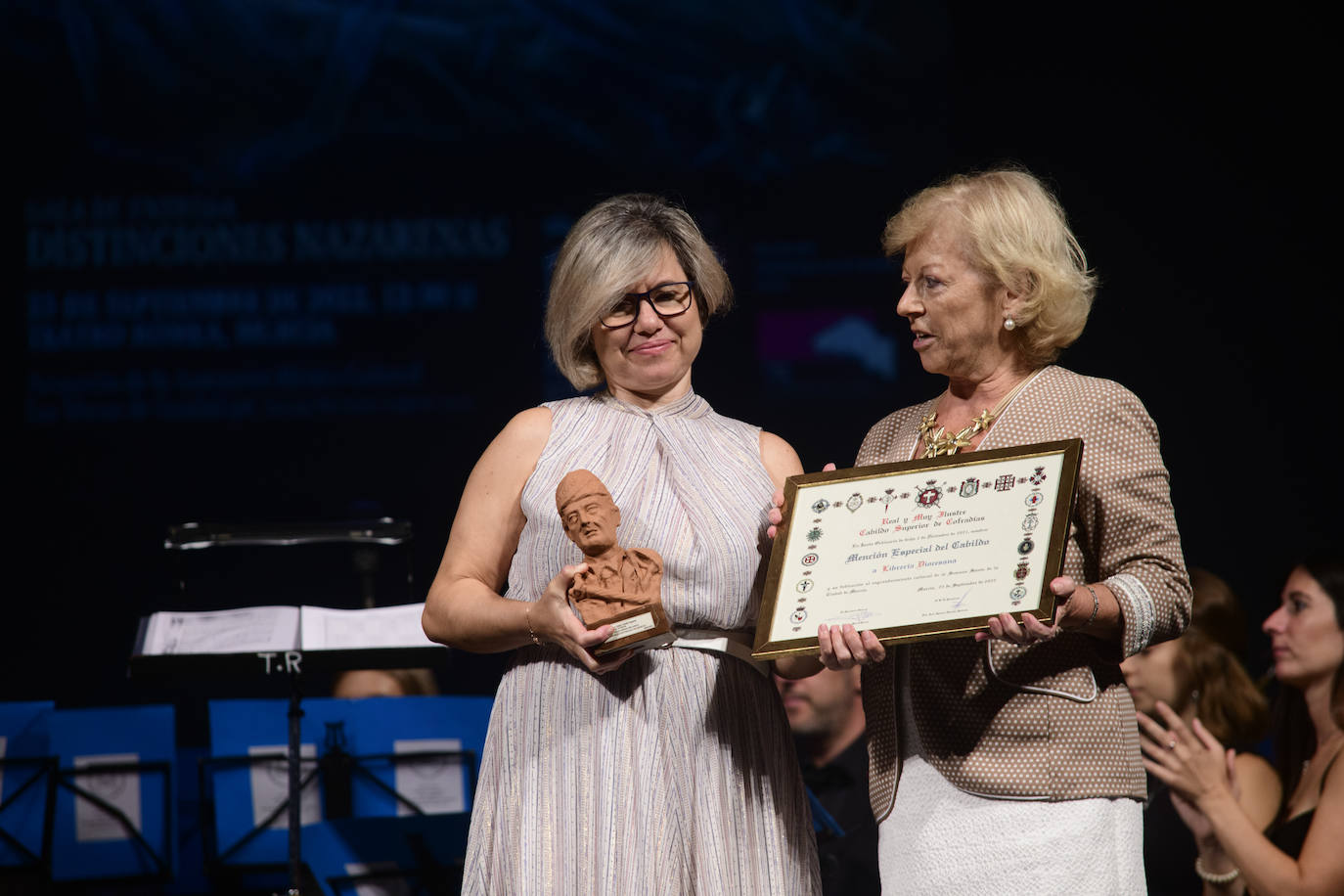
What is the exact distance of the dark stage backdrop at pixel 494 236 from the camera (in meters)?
4.97

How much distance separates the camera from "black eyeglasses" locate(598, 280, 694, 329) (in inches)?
89.8

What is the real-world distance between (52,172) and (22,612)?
161 centimetres

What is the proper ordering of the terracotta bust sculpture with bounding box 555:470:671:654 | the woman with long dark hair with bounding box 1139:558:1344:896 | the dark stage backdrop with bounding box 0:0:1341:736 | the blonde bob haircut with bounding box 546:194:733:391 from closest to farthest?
the terracotta bust sculpture with bounding box 555:470:671:654 < the blonde bob haircut with bounding box 546:194:733:391 < the woman with long dark hair with bounding box 1139:558:1344:896 < the dark stage backdrop with bounding box 0:0:1341:736

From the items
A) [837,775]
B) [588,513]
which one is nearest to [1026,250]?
[588,513]

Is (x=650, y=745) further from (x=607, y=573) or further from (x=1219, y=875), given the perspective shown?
(x=1219, y=875)

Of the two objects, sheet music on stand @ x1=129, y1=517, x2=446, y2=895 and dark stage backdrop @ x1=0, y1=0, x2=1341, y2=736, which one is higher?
dark stage backdrop @ x1=0, y1=0, x2=1341, y2=736

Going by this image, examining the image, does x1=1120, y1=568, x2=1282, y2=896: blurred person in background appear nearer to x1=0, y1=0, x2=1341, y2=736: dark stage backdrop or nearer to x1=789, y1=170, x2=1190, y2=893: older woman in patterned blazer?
x1=0, y1=0, x2=1341, y2=736: dark stage backdrop

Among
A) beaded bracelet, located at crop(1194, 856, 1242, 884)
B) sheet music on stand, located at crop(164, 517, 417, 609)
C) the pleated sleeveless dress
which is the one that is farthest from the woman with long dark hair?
sheet music on stand, located at crop(164, 517, 417, 609)

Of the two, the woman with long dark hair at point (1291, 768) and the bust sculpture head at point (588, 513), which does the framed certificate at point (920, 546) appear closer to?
the bust sculpture head at point (588, 513)

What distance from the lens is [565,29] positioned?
5156 millimetres

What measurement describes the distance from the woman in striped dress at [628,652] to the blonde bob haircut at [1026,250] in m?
0.47

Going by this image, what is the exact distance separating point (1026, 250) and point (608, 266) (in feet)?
2.20

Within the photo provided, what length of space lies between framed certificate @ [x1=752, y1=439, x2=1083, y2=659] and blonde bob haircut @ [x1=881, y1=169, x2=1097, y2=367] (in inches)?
11.9

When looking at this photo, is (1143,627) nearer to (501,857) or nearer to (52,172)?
(501,857)
